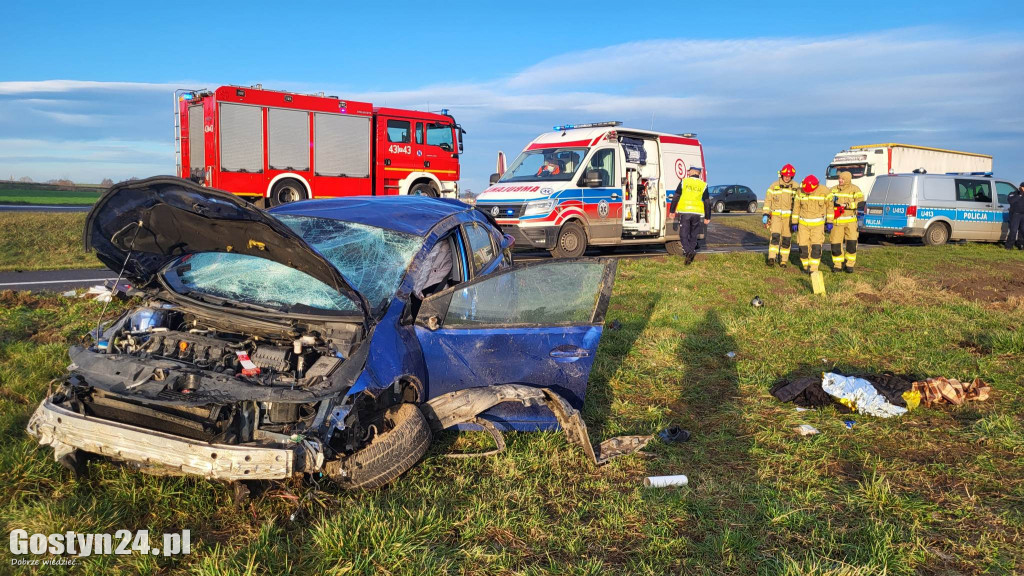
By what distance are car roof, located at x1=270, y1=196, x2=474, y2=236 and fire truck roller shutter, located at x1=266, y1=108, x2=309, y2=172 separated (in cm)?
1304

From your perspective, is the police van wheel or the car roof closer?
the car roof

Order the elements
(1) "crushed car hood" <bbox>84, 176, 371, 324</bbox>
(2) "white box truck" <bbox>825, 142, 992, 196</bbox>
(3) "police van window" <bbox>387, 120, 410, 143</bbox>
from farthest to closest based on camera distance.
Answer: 1. (2) "white box truck" <bbox>825, 142, 992, 196</bbox>
2. (3) "police van window" <bbox>387, 120, 410, 143</bbox>
3. (1) "crushed car hood" <bbox>84, 176, 371, 324</bbox>

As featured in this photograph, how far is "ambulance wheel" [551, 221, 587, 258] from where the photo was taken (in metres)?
12.1

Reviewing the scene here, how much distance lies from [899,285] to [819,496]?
775 cm

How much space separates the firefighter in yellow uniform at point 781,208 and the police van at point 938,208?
6789 millimetres

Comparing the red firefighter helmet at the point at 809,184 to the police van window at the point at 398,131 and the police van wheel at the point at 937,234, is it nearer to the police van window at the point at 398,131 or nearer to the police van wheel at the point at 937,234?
the police van wheel at the point at 937,234

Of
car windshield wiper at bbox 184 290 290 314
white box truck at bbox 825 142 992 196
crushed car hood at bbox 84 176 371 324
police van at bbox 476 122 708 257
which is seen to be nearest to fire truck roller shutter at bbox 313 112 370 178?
police van at bbox 476 122 708 257

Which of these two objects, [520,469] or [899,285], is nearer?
[520,469]

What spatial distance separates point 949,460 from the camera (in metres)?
4.12

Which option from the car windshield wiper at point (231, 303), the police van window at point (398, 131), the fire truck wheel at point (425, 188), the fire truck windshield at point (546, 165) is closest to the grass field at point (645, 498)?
the car windshield wiper at point (231, 303)

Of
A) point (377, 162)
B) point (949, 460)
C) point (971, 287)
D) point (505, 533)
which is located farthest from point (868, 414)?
point (377, 162)

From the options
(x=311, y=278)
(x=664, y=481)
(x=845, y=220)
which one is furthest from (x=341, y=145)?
(x=664, y=481)

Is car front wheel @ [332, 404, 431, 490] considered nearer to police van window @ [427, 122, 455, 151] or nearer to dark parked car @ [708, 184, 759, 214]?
police van window @ [427, 122, 455, 151]

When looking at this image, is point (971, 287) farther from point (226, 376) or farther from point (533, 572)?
point (226, 376)
